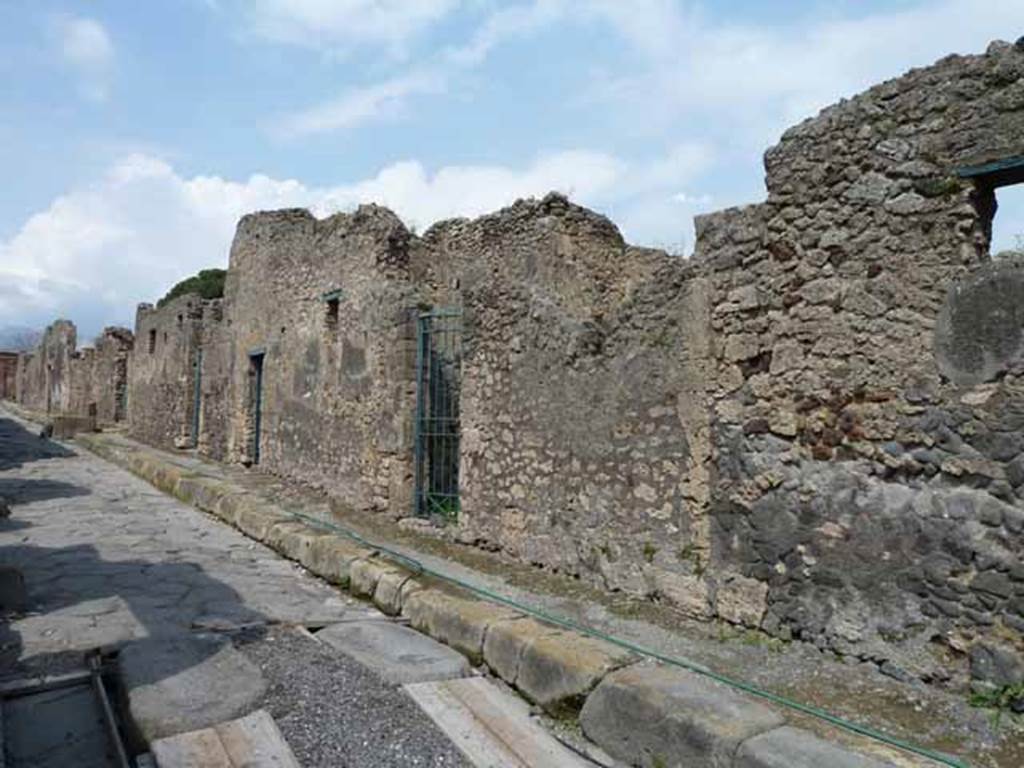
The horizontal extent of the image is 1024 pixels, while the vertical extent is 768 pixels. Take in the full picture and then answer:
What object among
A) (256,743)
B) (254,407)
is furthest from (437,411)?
(254,407)

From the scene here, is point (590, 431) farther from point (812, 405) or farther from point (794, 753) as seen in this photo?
point (794, 753)

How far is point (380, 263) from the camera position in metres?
8.48

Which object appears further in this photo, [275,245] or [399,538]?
[275,245]

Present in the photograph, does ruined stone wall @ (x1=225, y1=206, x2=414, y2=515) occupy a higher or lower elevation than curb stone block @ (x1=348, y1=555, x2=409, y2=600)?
higher

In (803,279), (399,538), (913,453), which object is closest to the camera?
(913,453)

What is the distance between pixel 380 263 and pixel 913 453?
6.21 m

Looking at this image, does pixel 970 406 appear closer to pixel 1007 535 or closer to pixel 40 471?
pixel 1007 535

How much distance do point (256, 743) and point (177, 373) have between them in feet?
47.4

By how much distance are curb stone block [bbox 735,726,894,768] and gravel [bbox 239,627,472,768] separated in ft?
3.45

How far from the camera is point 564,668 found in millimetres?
3359

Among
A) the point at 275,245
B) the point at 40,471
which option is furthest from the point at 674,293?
the point at 40,471

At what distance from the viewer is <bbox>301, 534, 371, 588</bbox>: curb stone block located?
559 cm

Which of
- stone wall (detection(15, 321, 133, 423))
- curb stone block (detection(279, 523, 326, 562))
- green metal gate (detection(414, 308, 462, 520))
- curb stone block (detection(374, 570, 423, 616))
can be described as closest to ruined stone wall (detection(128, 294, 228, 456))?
stone wall (detection(15, 321, 133, 423))

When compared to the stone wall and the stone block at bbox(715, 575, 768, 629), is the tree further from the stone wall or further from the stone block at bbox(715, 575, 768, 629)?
the stone block at bbox(715, 575, 768, 629)
